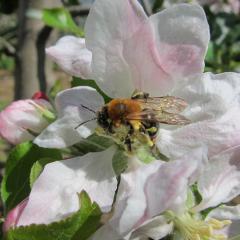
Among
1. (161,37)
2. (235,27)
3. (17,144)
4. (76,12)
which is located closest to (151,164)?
(161,37)

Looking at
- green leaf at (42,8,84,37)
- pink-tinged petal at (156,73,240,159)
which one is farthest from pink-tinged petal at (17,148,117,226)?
green leaf at (42,8,84,37)

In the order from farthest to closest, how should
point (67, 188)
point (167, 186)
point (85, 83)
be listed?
point (85, 83) < point (67, 188) < point (167, 186)

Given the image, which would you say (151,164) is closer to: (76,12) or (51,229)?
Answer: (51,229)

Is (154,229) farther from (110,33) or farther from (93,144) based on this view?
(110,33)

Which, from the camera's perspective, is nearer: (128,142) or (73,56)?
(128,142)

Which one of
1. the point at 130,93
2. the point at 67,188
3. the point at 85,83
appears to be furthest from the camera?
the point at 85,83

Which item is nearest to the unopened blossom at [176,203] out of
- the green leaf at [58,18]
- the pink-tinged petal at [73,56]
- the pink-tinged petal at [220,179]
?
the pink-tinged petal at [220,179]

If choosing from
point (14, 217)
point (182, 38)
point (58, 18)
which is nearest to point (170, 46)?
point (182, 38)
